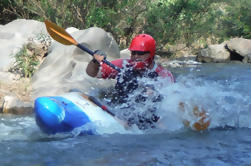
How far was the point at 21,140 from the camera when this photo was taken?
379cm

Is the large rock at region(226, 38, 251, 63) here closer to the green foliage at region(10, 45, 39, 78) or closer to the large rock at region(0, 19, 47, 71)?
the large rock at region(0, 19, 47, 71)

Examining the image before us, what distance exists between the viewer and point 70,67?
687cm

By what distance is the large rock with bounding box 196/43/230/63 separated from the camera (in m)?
11.4

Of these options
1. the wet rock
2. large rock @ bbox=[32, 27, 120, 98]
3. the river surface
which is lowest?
the river surface

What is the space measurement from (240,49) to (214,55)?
758mm

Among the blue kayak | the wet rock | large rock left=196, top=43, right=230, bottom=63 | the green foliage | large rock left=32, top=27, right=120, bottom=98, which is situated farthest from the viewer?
large rock left=196, top=43, right=230, bottom=63

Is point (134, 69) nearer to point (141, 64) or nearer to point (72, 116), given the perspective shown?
point (141, 64)

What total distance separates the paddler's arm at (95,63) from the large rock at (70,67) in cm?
164

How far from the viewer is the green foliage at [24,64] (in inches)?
266

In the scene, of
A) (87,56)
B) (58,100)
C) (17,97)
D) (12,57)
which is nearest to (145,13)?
(87,56)

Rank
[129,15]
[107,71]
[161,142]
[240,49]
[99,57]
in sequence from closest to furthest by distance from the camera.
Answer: [161,142]
[99,57]
[107,71]
[129,15]
[240,49]

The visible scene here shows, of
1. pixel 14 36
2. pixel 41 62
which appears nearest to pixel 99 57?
pixel 41 62

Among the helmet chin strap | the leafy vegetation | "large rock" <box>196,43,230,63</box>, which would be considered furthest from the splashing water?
"large rock" <box>196,43,230,63</box>

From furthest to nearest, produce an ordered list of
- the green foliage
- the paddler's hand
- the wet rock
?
the green foliage, the wet rock, the paddler's hand
